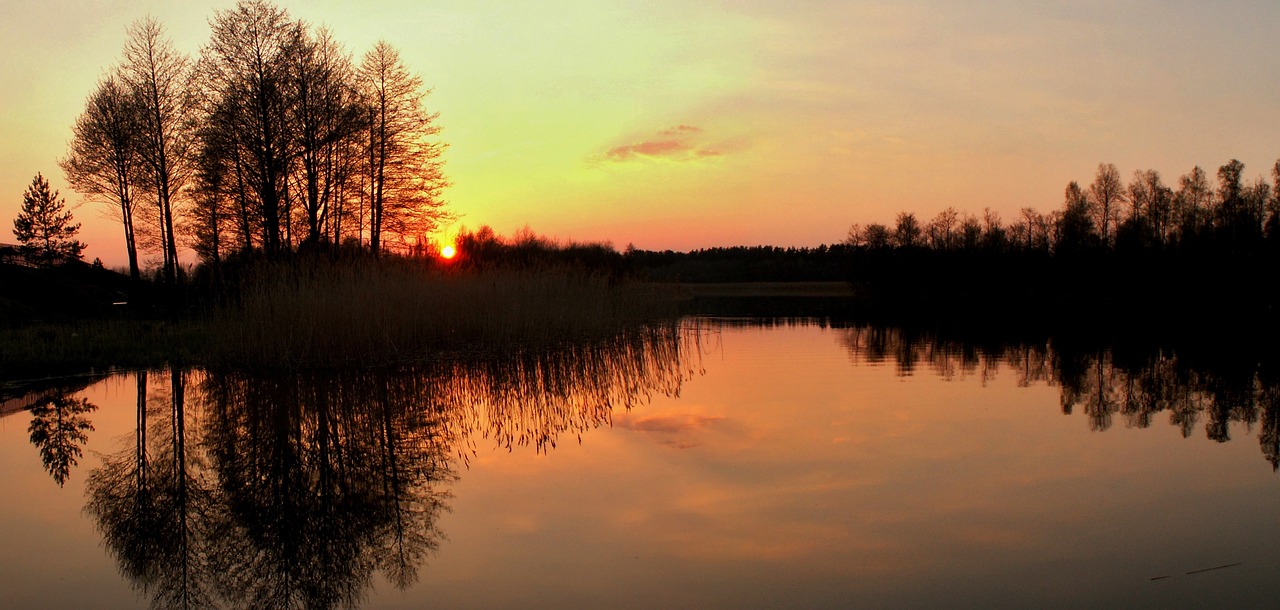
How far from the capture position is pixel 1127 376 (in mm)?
10922

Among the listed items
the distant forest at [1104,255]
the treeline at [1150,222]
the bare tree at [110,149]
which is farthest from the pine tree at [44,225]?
the treeline at [1150,222]

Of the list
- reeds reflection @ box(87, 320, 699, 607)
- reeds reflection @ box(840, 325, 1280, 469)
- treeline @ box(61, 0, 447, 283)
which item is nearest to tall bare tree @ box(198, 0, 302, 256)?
treeline @ box(61, 0, 447, 283)

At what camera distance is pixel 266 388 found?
9891 mm

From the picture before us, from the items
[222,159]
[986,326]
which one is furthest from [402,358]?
[986,326]

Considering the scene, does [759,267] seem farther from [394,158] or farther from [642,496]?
[642,496]

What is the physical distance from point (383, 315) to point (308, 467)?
23.0 ft

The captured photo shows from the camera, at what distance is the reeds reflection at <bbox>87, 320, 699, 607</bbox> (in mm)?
4090

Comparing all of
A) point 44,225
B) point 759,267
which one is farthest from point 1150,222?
point 44,225

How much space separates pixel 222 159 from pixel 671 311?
1247 centimetres

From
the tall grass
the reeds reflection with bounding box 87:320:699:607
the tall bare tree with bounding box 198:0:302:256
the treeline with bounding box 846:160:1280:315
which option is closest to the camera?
the reeds reflection with bounding box 87:320:699:607

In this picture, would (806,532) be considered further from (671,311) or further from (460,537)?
(671,311)

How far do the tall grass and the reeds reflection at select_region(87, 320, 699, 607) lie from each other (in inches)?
30.4

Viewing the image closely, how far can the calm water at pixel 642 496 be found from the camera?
3.83m

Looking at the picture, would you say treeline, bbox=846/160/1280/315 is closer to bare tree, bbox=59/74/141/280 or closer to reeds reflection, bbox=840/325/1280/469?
reeds reflection, bbox=840/325/1280/469
